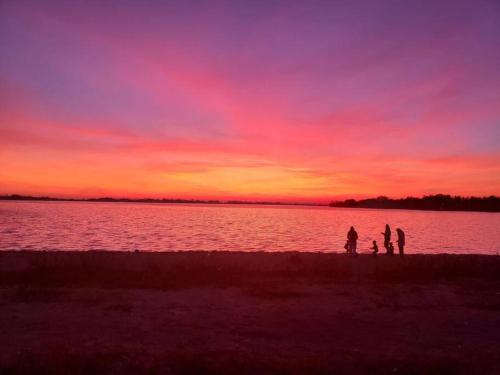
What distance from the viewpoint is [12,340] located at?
1098 centimetres

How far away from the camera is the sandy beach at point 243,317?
988cm

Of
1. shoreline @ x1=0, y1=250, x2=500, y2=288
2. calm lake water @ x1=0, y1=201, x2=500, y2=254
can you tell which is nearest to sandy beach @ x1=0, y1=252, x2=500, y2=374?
shoreline @ x1=0, y1=250, x2=500, y2=288

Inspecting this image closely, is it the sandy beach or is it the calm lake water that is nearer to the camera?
the sandy beach

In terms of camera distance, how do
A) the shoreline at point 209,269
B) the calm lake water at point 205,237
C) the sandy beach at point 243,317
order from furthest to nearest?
1. the calm lake water at point 205,237
2. the shoreline at point 209,269
3. the sandy beach at point 243,317

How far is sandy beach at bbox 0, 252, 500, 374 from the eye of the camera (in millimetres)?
9883

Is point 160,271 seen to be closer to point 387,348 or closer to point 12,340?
point 12,340

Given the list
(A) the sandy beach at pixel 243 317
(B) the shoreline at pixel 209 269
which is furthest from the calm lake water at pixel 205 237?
(A) the sandy beach at pixel 243 317

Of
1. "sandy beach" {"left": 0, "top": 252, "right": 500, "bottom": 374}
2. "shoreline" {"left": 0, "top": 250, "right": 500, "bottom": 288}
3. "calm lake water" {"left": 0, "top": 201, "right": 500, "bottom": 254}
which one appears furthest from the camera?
"calm lake water" {"left": 0, "top": 201, "right": 500, "bottom": 254}

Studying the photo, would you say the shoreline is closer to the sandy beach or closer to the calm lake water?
the sandy beach

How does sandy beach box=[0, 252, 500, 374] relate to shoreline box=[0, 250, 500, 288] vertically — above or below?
below

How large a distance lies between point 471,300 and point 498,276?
723 cm

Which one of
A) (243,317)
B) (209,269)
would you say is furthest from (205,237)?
(243,317)

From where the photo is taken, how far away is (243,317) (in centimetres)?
1412

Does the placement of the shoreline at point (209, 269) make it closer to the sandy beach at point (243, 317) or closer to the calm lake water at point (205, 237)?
the sandy beach at point (243, 317)
